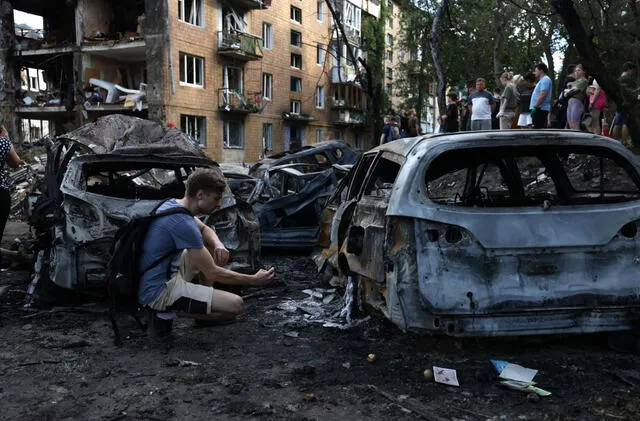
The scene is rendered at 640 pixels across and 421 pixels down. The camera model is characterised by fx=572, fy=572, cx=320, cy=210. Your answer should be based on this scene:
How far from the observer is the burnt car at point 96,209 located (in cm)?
532

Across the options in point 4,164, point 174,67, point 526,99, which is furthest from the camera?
point 174,67

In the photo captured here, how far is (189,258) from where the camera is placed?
179 inches

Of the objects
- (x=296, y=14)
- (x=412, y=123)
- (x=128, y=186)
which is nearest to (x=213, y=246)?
(x=128, y=186)

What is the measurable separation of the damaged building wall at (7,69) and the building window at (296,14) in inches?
639

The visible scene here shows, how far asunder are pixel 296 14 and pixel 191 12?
11.0 meters

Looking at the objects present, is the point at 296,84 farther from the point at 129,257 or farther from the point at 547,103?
the point at 129,257

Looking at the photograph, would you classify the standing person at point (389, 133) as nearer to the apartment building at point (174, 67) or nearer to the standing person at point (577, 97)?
the standing person at point (577, 97)

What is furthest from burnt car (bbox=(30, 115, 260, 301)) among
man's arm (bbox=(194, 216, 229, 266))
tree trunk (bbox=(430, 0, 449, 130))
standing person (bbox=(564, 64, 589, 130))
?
tree trunk (bbox=(430, 0, 449, 130))

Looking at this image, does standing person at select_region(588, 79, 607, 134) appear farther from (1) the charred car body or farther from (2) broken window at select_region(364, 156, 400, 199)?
(2) broken window at select_region(364, 156, 400, 199)

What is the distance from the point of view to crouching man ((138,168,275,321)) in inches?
165

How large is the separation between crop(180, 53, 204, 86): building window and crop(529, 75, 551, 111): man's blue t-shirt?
20.2 m

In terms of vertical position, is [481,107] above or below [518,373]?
above

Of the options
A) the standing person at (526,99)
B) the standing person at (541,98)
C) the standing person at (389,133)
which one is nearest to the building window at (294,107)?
the standing person at (389,133)

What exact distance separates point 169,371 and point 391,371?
1.52 metres
